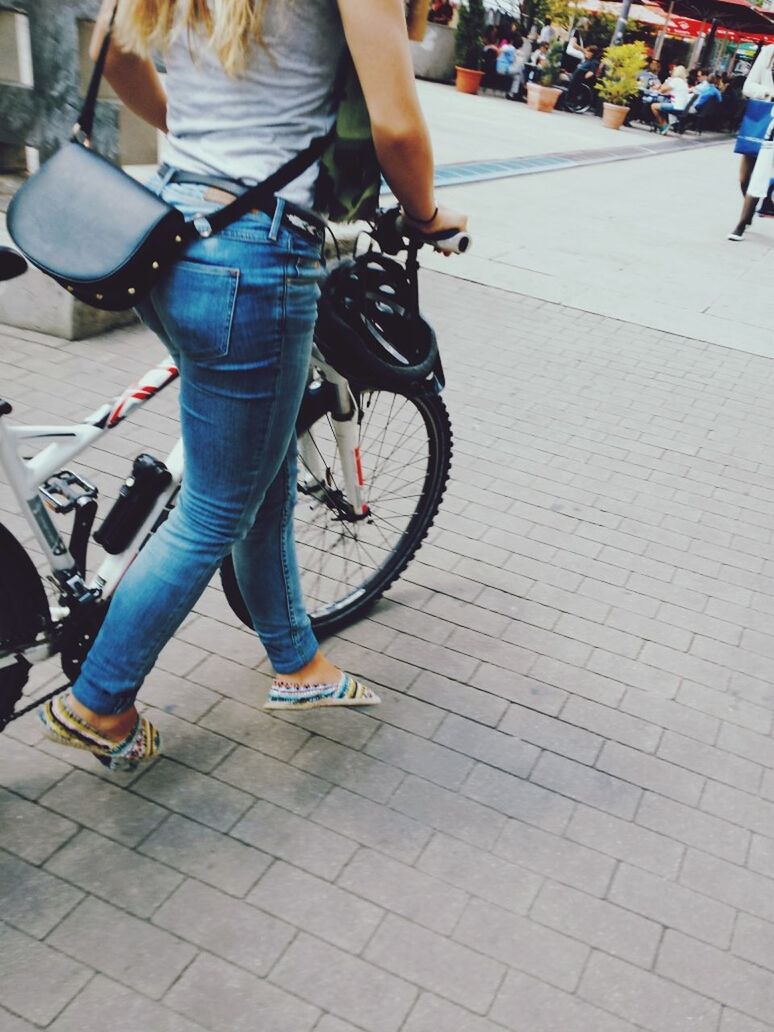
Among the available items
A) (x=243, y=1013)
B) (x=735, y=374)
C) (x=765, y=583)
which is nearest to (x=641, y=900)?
(x=243, y=1013)

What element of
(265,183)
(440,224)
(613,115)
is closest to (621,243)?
(440,224)

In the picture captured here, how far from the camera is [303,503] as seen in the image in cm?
323

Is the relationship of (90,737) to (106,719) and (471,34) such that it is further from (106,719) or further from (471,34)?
(471,34)

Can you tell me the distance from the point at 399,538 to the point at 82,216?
160cm

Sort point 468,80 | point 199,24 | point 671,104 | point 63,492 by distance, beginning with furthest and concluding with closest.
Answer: point 671,104 < point 468,80 < point 63,492 < point 199,24

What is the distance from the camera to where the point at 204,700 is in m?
2.74

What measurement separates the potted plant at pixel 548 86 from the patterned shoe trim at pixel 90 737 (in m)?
22.5

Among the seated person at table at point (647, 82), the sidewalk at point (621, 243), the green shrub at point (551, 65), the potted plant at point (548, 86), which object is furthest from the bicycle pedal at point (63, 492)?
the green shrub at point (551, 65)

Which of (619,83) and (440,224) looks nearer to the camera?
(440,224)

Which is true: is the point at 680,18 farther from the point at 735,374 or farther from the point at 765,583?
A: the point at 765,583

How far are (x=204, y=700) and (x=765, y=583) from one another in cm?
223

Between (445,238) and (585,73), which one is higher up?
(445,238)

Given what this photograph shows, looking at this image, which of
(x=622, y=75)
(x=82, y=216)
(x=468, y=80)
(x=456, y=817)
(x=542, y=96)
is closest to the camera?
(x=82, y=216)

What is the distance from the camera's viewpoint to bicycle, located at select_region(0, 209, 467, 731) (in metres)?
2.18
